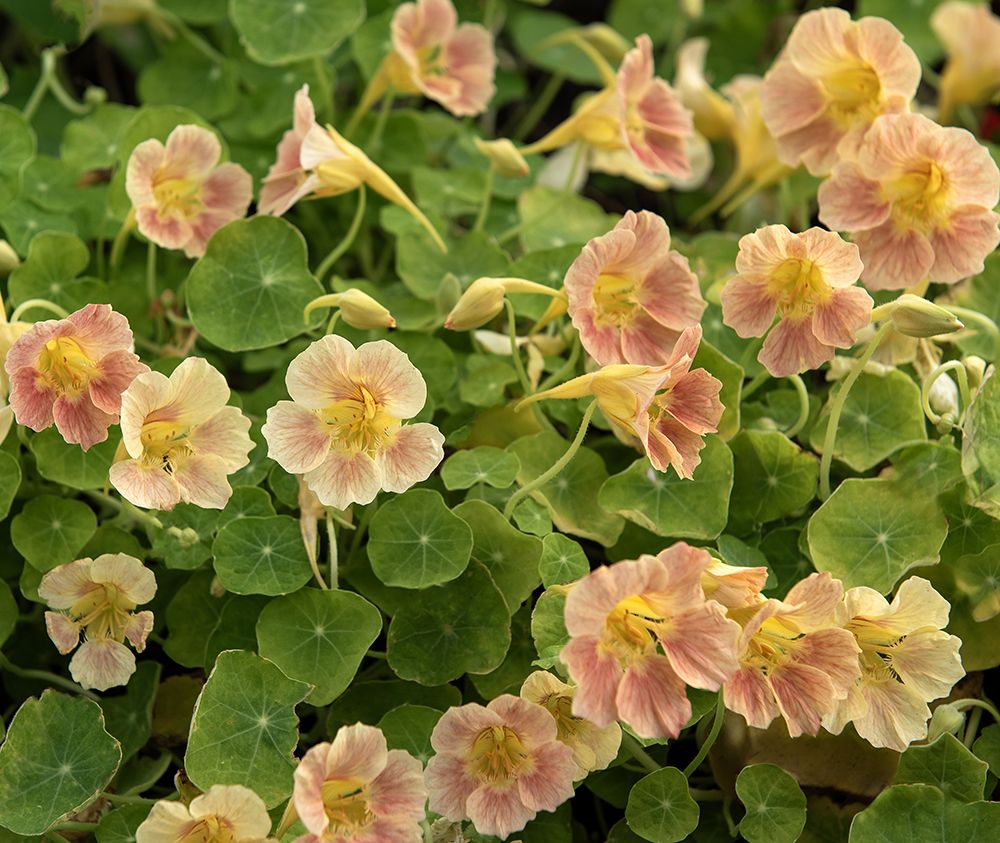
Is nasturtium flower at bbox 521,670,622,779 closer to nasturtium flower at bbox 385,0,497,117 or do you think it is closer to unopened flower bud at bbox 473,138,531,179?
unopened flower bud at bbox 473,138,531,179

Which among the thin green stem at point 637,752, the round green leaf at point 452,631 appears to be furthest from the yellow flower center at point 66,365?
the thin green stem at point 637,752

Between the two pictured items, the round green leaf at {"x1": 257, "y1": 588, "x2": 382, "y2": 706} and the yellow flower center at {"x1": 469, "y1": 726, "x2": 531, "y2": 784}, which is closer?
the yellow flower center at {"x1": 469, "y1": 726, "x2": 531, "y2": 784}

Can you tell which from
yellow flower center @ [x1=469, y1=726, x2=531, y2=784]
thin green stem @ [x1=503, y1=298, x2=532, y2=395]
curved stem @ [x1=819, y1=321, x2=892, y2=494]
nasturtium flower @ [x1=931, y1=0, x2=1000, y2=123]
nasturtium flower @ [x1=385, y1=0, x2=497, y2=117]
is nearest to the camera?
yellow flower center @ [x1=469, y1=726, x2=531, y2=784]

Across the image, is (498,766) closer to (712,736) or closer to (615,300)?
(712,736)

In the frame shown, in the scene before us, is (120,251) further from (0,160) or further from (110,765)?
(110,765)

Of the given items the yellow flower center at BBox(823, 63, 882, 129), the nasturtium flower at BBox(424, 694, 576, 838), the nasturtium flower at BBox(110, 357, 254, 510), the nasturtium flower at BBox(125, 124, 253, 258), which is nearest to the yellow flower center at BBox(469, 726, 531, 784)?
the nasturtium flower at BBox(424, 694, 576, 838)

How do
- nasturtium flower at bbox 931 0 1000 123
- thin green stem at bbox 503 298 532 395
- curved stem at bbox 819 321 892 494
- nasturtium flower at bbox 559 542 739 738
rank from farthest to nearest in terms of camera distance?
1. nasturtium flower at bbox 931 0 1000 123
2. thin green stem at bbox 503 298 532 395
3. curved stem at bbox 819 321 892 494
4. nasturtium flower at bbox 559 542 739 738
